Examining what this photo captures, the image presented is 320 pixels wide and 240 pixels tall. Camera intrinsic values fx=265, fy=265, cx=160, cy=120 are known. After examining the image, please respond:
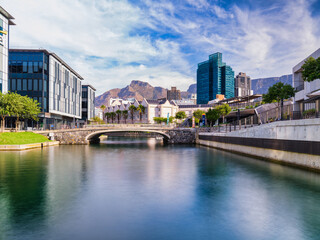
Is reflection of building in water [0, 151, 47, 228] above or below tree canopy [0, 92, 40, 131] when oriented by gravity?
below

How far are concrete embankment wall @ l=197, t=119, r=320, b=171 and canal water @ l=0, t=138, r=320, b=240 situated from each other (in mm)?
1399

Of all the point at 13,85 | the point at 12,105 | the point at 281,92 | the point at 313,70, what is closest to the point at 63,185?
the point at 313,70

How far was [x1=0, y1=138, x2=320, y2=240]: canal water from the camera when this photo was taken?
1054cm

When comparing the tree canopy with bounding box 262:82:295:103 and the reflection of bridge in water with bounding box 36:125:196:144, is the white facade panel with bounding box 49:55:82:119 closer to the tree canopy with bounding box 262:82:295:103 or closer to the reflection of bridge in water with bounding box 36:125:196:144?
the reflection of bridge in water with bounding box 36:125:196:144

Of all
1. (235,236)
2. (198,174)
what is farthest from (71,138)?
(235,236)

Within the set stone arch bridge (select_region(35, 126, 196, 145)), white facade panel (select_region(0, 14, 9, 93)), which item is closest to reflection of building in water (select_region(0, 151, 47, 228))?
white facade panel (select_region(0, 14, 9, 93))

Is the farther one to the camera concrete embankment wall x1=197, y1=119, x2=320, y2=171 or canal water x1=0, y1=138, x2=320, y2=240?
concrete embankment wall x1=197, y1=119, x2=320, y2=171

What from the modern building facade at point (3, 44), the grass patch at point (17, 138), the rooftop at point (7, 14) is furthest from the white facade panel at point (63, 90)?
the grass patch at point (17, 138)

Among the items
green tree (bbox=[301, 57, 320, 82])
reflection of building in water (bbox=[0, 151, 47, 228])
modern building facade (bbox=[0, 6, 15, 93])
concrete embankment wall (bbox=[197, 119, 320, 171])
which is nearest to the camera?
reflection of building in water (bbox=[0, 151, 47, 228])

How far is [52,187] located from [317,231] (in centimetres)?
1570

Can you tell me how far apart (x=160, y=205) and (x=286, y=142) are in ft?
53.0

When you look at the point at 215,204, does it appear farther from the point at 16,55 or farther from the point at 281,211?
the point at 16,55

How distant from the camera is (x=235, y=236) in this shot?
33.2 feet

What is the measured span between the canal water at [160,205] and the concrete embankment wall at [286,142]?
1.40 m
